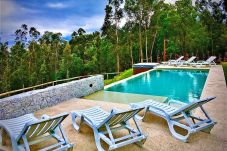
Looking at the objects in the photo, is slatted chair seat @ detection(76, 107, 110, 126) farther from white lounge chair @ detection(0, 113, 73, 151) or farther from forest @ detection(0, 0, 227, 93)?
forest @ detection(0, 0, 227, 93)

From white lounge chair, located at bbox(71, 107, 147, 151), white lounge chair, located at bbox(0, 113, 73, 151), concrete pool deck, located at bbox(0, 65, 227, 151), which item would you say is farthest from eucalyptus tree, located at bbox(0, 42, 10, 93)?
white lounge chair, located at bbox(0, 113, 73, 151)

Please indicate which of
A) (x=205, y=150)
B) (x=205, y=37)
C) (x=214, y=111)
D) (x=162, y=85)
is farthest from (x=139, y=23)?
(x=205, y=150)

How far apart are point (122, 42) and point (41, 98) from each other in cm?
2496

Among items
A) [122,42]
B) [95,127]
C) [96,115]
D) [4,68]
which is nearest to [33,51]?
[4,68]

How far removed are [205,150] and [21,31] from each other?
39.9m

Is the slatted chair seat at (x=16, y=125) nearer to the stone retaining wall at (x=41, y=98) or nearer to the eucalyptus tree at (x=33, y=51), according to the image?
the stone retaining wall at (x=41, y=98)

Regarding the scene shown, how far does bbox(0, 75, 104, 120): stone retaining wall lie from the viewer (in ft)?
15.7

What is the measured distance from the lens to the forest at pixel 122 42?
22.9m

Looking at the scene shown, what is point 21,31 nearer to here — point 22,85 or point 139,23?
point 22,85

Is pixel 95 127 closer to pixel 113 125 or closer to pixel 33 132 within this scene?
pixel 113 125

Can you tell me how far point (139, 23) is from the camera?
23516 mm

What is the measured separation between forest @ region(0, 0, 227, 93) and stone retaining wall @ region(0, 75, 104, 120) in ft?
48.5

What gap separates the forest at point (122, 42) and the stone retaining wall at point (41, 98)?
14.8 m

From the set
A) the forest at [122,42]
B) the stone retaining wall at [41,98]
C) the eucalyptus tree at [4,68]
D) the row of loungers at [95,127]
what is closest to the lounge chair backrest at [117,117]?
the row of loungers at [95,127]
